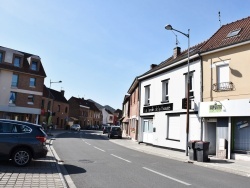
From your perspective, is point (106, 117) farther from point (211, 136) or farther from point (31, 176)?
point (31, 176)

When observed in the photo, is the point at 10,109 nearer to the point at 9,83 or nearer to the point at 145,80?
the point at 9,83

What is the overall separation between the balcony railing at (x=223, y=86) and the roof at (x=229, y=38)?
2.31 meters

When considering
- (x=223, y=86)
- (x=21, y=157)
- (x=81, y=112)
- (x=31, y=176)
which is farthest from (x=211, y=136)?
(x=81, y=112)

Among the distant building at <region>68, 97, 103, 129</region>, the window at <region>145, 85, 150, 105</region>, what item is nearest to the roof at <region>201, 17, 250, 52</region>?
the window at <region>145, 85, 150, 105</region>

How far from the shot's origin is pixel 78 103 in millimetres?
86312

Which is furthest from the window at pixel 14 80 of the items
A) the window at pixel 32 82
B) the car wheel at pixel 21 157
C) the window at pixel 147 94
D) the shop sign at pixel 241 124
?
the shop sign at pixel 241 124

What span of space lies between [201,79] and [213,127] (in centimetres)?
325

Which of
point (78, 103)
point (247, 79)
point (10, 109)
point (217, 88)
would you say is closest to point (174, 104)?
point (217, 88)

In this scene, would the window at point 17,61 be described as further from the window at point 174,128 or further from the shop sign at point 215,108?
the shop sign at point 215,108

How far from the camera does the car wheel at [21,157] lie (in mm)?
10328

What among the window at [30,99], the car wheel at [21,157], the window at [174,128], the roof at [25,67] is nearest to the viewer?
the car wheel at [21,157]

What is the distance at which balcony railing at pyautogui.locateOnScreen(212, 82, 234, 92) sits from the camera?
16766 millimetres

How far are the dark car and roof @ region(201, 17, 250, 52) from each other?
12.3m

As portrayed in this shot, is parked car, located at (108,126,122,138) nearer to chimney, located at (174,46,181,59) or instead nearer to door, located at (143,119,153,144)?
door, located at (143,119,153,144)
